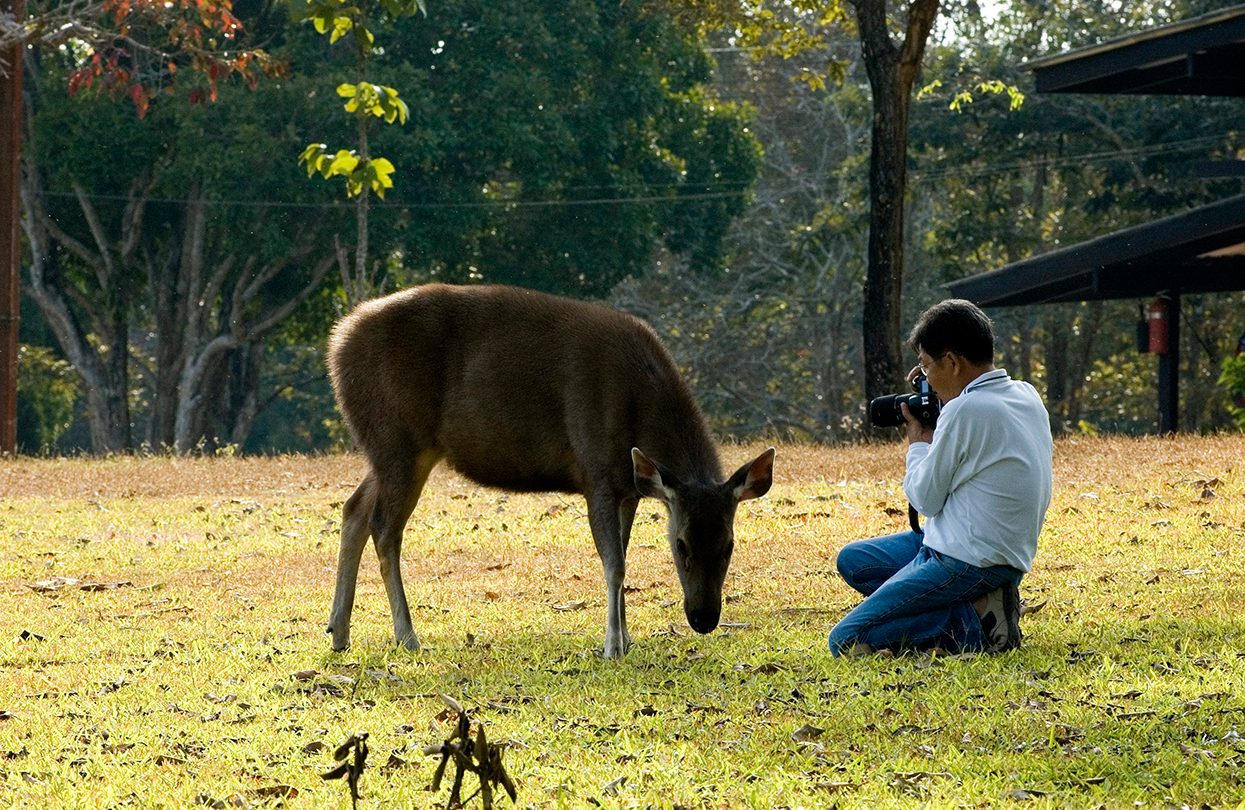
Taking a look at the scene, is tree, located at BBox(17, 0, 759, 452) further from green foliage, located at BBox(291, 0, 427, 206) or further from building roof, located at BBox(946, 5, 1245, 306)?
green foliage, located at BBox(291, 0, 427, 206)

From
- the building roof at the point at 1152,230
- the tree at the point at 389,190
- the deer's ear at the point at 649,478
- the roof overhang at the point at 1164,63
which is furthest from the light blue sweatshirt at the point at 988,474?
the tree at the point at 389,190

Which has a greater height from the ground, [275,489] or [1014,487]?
[1014,487]

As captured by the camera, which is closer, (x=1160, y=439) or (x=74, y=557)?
(x=74, y=557)

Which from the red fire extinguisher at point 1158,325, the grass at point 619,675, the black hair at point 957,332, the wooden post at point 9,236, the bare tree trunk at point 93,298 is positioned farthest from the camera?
the bare tree trunk at point 93,298

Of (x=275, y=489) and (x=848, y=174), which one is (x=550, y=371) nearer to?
(x=275, y=489)

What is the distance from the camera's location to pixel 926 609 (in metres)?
7.56

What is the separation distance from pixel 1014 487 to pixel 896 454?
1108 cm

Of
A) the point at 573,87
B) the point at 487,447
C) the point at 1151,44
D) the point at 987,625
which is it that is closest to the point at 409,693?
the point at 487,447

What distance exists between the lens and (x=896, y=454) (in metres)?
18.3

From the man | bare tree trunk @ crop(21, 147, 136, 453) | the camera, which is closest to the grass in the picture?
the man

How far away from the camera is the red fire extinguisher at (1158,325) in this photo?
84.5ft

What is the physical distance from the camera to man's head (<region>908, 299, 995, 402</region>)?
23.9 ft

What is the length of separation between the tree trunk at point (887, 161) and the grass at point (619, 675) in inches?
300

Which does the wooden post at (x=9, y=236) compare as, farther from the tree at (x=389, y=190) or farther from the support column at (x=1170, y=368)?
the support column at (x=1170, y=368)
